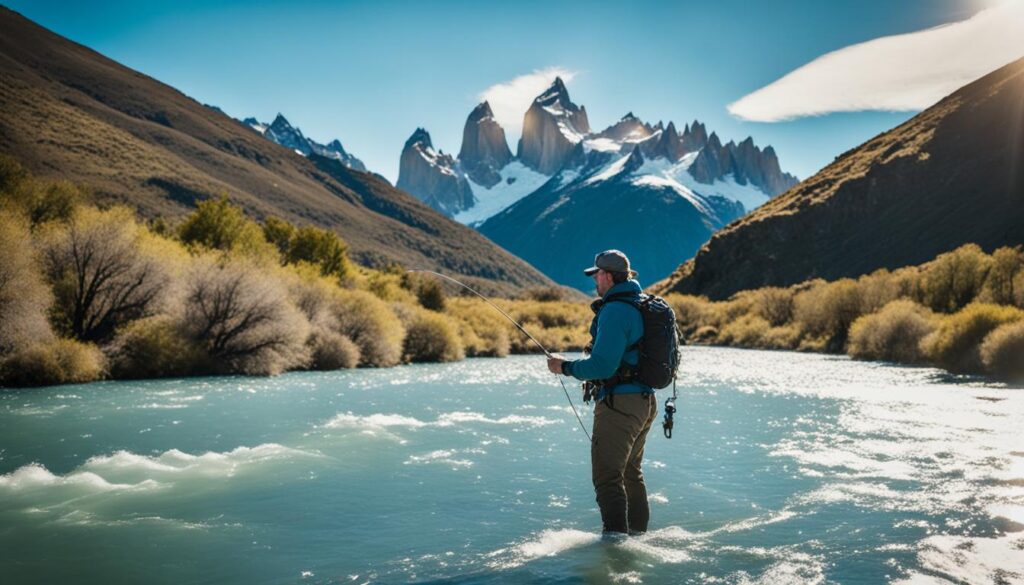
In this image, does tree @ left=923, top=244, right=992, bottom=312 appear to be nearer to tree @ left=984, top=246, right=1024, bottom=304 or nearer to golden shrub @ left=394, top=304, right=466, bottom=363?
tree @ left=984, top=246, right=1024, bottom=304

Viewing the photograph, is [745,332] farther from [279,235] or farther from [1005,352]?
[279,235]

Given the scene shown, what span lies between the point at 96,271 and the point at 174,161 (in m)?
85.0

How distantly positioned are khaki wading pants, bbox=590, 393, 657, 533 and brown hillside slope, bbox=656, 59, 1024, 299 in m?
71.2

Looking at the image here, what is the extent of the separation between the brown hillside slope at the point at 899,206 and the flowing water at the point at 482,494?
201 feet

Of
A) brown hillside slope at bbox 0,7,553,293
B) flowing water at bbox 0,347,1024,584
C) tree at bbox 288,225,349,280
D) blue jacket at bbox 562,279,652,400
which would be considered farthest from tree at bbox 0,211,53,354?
brown hillside slope at bbox 0,7,553,293

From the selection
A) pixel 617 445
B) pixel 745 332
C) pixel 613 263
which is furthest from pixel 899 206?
pixel 617 445

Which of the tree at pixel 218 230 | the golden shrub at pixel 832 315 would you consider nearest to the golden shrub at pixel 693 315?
the golden shrub at pixel 832 315

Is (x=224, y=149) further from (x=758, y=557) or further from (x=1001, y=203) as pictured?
(x=758, y=557)

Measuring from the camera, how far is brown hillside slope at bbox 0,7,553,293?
83.2m

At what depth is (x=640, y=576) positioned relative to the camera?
19.9ft

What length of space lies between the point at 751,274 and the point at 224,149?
9593 centimetres

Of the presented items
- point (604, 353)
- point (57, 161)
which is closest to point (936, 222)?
point (604, 353)

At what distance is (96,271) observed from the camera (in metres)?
26.2

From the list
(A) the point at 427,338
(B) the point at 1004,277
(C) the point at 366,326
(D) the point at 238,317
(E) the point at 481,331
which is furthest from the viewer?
(E) the point at 481,331
